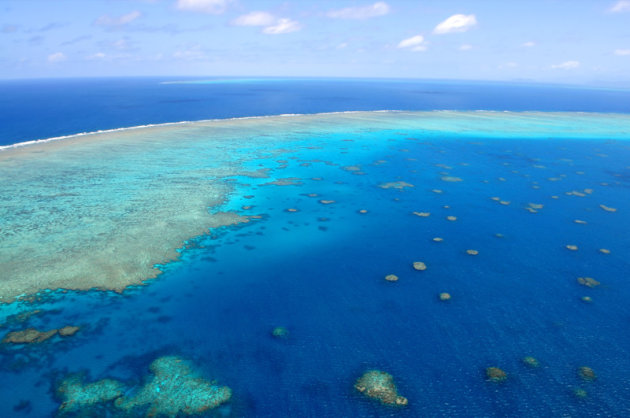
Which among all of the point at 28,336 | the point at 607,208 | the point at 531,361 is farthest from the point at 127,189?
the point at 607,208

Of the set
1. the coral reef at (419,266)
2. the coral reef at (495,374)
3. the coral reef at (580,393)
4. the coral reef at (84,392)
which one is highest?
the coral reef at (419,266)

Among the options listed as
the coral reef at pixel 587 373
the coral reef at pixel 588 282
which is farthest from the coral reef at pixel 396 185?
the coral reef at pixel 587 373

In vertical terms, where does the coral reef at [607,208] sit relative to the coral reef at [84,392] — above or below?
above

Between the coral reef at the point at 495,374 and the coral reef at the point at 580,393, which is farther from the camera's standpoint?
the coral reef at the point at 495,374

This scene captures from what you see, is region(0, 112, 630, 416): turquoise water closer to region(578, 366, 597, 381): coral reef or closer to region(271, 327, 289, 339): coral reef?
region(578, 366, 597, 381): coral reef

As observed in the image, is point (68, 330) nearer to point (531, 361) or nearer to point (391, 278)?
point (391, 278)

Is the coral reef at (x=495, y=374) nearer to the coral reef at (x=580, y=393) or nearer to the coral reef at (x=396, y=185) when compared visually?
the coral reef at (x=580, y=393)
